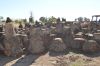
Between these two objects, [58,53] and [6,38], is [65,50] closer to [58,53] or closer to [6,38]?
[58,53]

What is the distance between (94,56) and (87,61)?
43.4 inches

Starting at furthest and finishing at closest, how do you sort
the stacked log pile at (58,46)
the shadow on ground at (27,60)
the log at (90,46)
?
the stacked log pile at (58,46), the log at (90,46), the shadow on ground at (27,60)

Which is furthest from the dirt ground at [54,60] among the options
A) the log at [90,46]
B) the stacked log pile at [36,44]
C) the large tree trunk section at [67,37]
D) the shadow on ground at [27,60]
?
the large tree trunk section at [67,37]

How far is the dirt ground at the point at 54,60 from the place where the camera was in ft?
28.5

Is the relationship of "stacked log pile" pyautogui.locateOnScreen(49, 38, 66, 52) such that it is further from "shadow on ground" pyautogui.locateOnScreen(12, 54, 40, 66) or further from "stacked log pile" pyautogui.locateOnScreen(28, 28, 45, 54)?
"shadow on ground" pyautogui.locateOnScreen(12, 54, 40, 66)

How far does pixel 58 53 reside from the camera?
10562 millimetres

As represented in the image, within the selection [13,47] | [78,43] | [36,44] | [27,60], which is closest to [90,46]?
[78,43]

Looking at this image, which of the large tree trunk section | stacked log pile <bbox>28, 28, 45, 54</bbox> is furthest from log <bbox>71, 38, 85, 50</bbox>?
stacked log pile <bbox>28, 28, 45, 54</bbox>

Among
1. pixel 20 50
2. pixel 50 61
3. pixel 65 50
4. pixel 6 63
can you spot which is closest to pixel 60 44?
pixel 65 50

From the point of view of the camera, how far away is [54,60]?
9320 mm

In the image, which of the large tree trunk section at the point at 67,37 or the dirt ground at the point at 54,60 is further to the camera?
the large tree trunk section at the point at 67,37

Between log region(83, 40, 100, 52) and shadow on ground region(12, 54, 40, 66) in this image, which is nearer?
shadow on ground region(12, 54, 40, 66)

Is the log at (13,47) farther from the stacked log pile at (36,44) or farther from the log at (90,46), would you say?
the log at (90,46)

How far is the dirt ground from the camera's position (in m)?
8.69
